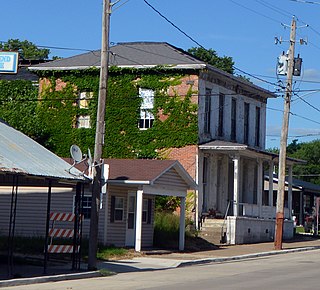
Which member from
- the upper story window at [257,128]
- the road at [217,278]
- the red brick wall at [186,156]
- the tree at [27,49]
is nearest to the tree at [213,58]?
the tree at [27,49]

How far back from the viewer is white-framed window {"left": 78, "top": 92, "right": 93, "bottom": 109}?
40.3m

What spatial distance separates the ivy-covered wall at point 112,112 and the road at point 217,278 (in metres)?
11.7

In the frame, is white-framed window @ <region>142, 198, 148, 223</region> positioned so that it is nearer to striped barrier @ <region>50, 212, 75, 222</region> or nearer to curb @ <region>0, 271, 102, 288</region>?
striped barrier @ <region>50, 212, 75, 222</region>

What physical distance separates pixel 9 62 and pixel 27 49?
169 feet

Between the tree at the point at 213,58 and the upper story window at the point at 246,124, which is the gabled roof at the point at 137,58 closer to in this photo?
the upper story window at the point at 246,124

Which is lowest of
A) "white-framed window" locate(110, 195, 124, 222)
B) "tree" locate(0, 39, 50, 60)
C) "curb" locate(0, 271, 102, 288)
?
"curb" locate(0, 271, 102, 288)

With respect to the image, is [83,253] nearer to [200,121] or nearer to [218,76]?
[200,121]

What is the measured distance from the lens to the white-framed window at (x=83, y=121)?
40.3 metres

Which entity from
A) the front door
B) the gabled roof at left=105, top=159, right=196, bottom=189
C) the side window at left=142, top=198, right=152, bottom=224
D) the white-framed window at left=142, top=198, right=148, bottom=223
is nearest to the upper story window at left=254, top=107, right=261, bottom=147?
the side window at left=142, top=198, right=152, bottom=224

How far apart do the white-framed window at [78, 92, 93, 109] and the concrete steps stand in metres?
8.81

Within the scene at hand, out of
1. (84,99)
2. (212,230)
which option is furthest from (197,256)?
(84,99)

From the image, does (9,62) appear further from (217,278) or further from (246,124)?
(246,124)

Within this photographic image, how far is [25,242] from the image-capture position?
28.4 meters

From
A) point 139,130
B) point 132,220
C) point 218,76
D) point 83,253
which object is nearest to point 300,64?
point 218,76
